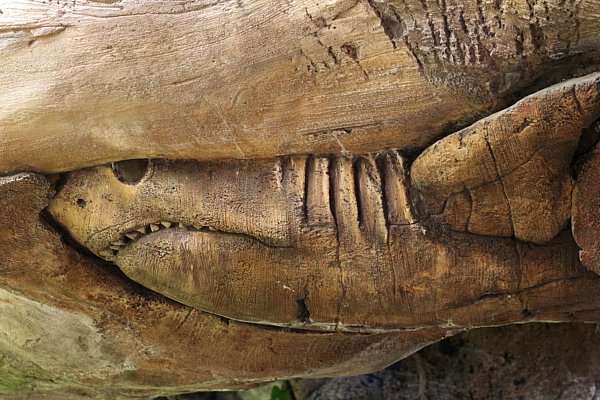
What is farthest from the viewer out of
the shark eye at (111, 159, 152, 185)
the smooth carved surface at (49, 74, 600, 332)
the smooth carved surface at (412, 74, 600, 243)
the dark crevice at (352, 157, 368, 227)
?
the shark eye at (111, 159, 152, 185)

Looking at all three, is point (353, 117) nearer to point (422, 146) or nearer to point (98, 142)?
point (422, 146)

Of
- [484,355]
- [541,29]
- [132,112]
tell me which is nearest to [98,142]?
[132,112]

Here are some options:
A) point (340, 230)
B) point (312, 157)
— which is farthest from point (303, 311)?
point (312, 157)

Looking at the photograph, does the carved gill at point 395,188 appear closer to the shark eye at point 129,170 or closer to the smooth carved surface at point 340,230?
the smooth carved surface at point 340,230

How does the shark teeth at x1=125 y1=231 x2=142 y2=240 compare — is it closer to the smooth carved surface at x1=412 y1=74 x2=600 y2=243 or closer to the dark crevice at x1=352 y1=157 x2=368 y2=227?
the dark crevice at x1=352 y1=157 x2=368 y2=227

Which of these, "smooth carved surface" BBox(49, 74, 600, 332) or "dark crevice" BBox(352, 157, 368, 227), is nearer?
"smooth carved surface" BBox(49, 74, 600, 332)

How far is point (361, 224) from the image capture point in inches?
55.6

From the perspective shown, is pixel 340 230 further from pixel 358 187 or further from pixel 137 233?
pixel 137 233

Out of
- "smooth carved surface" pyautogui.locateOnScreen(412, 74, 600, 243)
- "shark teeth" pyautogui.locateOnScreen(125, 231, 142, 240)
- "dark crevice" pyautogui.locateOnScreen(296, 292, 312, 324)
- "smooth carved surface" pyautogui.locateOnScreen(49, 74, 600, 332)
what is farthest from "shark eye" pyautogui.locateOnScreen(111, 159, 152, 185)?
"smooth carved surface" pyautogui.locateOnScreen(412, 74, 600, 243)

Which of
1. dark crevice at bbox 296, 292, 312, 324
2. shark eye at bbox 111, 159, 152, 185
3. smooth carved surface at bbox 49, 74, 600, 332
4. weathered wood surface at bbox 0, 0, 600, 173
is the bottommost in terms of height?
dark crevice at bbox 296, 292, 312, 324

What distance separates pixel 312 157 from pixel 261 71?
0.20 meters

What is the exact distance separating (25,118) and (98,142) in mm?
151

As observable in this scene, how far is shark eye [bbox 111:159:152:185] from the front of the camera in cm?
154

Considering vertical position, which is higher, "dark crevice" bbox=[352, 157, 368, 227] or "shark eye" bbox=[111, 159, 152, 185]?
"shark eye" bbox=[111, 159, 152, 185]
